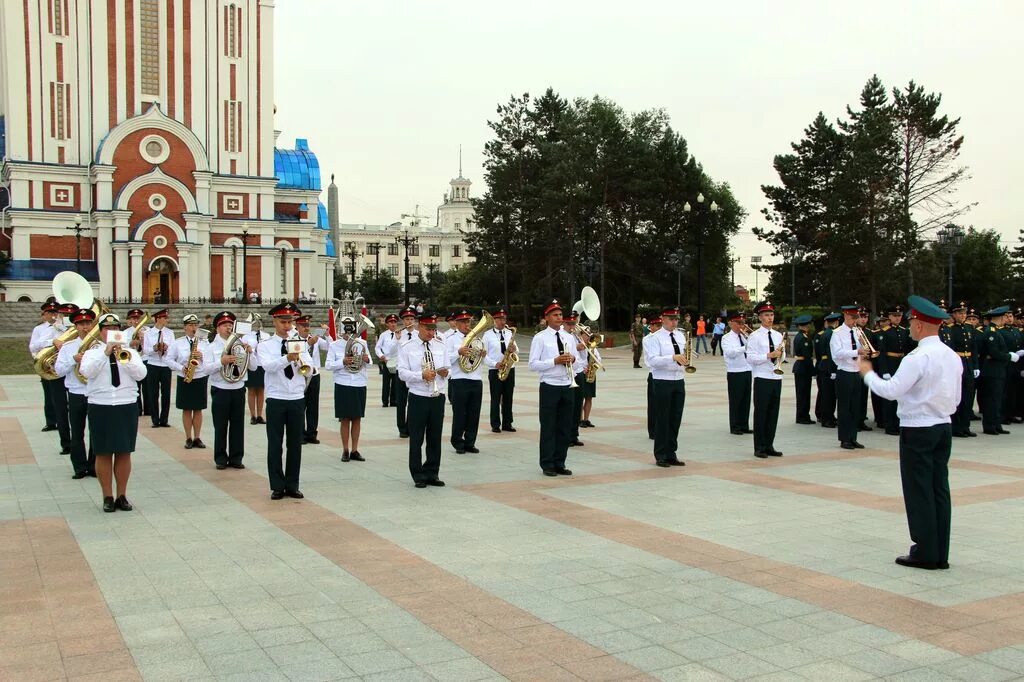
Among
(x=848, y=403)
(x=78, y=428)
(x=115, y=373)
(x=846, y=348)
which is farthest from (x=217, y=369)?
(x=846, y=348)

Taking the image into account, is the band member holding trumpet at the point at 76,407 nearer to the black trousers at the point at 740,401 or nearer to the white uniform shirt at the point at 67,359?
the white uniform shirt at the point at 67,359

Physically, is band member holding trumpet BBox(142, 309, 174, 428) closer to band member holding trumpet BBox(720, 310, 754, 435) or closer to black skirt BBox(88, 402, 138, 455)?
black skirt BBox(88, 402, 138, 455)

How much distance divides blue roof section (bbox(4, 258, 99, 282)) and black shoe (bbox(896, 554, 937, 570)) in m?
59.8

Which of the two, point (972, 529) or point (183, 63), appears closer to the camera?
Result: point (972, 529)

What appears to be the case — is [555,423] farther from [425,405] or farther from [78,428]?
[78,428]

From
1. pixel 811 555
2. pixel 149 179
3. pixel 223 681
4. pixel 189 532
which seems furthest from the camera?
pixel 149 179

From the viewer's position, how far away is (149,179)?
59.5 m

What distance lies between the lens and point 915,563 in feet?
23.0

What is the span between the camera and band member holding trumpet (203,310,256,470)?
1188 centimetres

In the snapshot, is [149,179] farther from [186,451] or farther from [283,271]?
[186,451]

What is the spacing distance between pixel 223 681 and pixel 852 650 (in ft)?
11.8

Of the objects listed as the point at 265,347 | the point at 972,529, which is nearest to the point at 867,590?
the point at 972,529

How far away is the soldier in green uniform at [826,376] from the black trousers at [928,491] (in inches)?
375

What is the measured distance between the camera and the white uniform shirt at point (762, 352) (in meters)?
13.2
